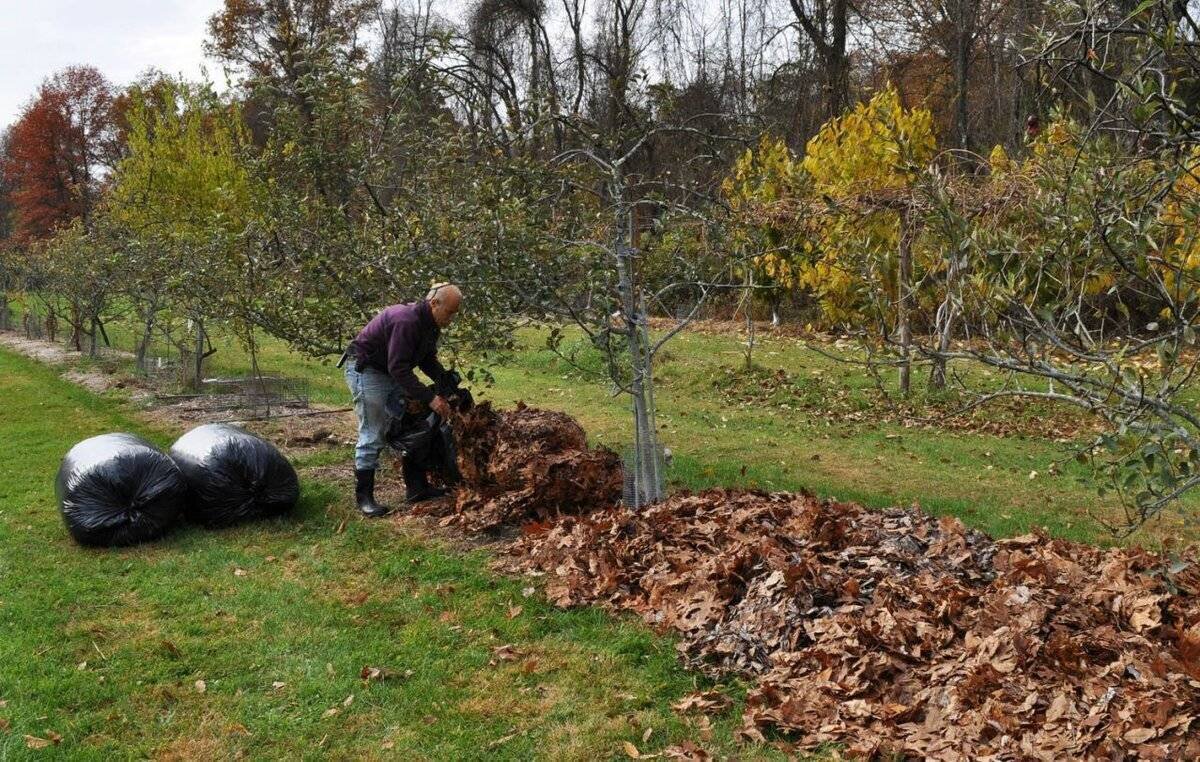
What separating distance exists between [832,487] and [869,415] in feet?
12.4

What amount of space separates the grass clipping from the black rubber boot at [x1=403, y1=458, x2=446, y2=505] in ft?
4.50

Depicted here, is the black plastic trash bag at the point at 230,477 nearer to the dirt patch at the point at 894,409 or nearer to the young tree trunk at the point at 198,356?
the young tree trunk at the point at 198,356

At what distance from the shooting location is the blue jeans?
6.30m

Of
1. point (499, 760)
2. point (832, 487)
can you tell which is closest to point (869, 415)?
point (832, 487)

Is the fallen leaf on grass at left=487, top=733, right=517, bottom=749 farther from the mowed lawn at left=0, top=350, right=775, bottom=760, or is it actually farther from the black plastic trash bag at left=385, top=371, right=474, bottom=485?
the black plastic trash bag at left=385, top=371, right=474, bottom=485

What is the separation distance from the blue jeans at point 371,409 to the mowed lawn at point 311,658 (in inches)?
22.3

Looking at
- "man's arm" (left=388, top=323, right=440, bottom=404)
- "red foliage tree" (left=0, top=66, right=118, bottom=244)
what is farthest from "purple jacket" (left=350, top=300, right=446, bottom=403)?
"red foliage tree" (left=0, top=66, right=118, bottom=244)

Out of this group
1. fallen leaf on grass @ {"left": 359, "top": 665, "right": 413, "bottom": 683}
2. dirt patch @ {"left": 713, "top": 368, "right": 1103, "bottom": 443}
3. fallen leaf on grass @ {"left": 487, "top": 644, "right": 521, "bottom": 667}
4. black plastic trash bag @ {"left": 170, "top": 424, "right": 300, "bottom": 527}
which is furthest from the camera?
dirt patch @ {"left": 713, "top": 368, "right": 1103, "bottom": 443}

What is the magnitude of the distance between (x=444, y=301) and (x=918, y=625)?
142 inches

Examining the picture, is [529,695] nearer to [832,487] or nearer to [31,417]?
[832,487]

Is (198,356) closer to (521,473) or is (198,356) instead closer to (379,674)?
(521,473)

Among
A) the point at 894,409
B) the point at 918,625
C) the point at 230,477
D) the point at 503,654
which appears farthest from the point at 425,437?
the point at 894,409

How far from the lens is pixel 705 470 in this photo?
26.1ft

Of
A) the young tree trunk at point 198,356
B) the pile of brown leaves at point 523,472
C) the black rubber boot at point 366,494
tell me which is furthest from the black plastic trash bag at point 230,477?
the young tree trunk at point 198,356
